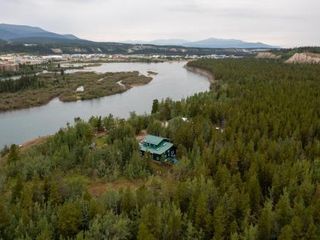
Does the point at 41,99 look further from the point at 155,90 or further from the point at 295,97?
the point at 295,97

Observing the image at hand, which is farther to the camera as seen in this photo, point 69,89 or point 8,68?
point 8,68

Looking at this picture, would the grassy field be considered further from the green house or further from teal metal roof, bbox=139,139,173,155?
teal metal roof, bbox=139,139,173,155

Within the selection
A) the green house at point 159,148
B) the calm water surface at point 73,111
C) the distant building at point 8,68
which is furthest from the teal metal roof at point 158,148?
the distant building at point 8,68

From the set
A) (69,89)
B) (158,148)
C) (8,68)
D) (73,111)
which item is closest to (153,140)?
(158,148)

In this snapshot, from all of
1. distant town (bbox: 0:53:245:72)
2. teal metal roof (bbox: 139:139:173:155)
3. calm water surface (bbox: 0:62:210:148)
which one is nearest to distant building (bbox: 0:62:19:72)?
distant town (bbox: 0:53:245:72)

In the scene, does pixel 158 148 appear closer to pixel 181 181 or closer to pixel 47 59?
pixel 181 181

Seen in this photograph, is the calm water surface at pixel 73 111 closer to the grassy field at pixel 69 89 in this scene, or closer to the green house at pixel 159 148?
the grassy field at pixel 69 89
